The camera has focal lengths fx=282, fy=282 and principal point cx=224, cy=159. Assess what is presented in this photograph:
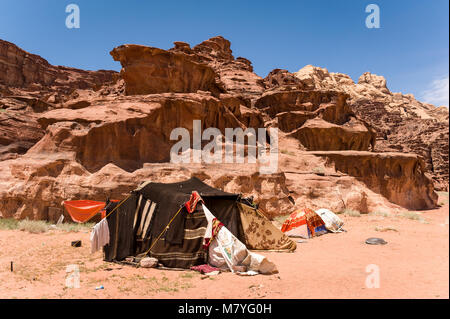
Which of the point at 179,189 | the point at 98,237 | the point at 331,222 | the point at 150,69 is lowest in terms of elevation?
the point at 331,222

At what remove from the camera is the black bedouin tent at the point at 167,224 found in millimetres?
8031

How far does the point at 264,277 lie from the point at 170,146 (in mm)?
12825

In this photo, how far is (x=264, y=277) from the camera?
22.5ft

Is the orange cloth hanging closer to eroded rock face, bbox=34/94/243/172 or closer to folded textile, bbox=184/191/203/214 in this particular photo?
eroded rock face, bbox=34/94/243/172

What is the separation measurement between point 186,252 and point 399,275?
530 cm

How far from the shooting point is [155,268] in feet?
25.7

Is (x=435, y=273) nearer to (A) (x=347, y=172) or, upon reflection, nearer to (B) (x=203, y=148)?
(B) (x=203, y=148)

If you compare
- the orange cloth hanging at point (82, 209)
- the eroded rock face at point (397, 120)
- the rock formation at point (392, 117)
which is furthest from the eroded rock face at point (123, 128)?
the eroded rock face at point (397, 120)

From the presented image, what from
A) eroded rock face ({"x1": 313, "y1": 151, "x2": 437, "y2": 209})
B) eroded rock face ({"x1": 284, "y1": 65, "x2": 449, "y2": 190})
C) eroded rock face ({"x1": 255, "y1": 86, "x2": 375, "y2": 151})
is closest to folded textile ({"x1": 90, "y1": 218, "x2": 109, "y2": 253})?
eroded rock face ({"x1": 313, "y1": 151, "x2": 437, "y2": 209})

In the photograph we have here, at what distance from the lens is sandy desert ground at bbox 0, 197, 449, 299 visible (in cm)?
567

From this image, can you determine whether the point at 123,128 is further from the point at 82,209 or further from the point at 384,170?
the point at 384,170

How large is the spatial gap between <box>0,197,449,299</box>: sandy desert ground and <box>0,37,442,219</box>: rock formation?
5.12 meters

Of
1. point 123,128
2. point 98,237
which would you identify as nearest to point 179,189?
point 98,237
